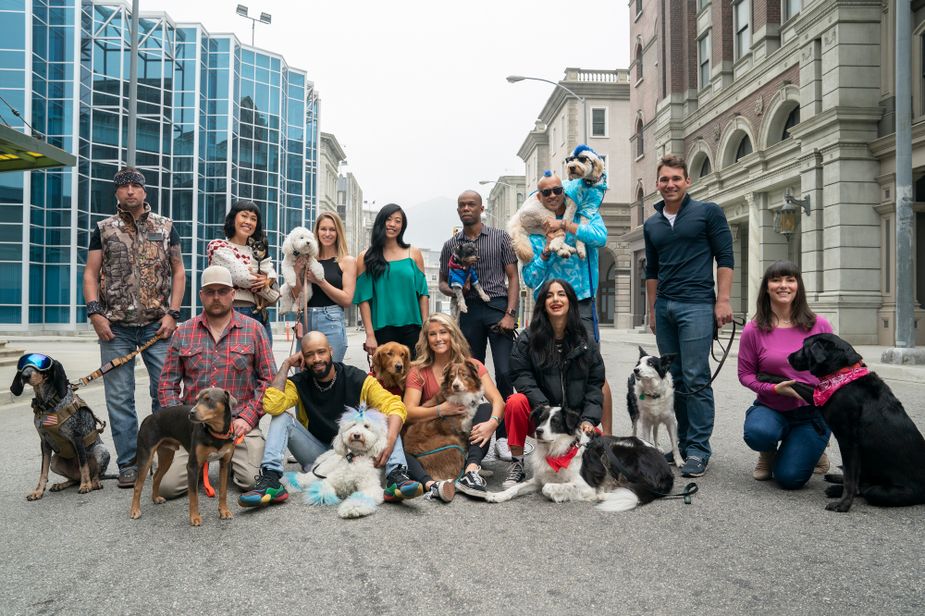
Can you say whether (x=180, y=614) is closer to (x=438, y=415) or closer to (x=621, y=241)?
(x=438, y=415)

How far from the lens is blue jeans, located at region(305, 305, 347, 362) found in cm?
641

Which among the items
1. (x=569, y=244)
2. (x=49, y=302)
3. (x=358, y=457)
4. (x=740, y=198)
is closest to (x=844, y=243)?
(x=740, y=198)

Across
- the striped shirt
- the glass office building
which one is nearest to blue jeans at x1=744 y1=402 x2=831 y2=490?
the striped shirt

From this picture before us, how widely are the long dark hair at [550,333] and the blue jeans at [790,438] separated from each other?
1426 millimetres

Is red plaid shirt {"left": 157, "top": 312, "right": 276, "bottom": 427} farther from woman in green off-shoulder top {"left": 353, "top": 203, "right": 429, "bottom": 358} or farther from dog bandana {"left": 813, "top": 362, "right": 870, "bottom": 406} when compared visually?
dog bandana {"left": 813, "top": 362, "right": 870, "bottom": 406}

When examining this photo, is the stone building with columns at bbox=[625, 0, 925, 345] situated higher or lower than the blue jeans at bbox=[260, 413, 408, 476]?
higher

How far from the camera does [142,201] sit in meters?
5.63

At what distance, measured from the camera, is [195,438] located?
14.2 ft

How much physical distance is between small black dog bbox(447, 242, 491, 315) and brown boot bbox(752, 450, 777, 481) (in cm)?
266

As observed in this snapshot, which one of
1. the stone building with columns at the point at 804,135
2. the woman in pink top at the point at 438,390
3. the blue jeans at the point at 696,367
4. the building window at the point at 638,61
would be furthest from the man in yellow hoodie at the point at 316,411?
the building window at the point at 638,61

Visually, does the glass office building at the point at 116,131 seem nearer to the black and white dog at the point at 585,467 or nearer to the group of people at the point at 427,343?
the group of people at the point at 427,343

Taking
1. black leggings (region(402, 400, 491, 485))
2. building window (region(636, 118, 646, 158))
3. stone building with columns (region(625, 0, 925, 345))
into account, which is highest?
building window (region(636, 118, 646, 158))

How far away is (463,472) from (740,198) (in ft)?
71.1

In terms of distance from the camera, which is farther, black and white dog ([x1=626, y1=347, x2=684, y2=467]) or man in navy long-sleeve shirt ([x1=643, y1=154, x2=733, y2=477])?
black and white dog ([x1=626, y1=347, x2=684, y2=467])
